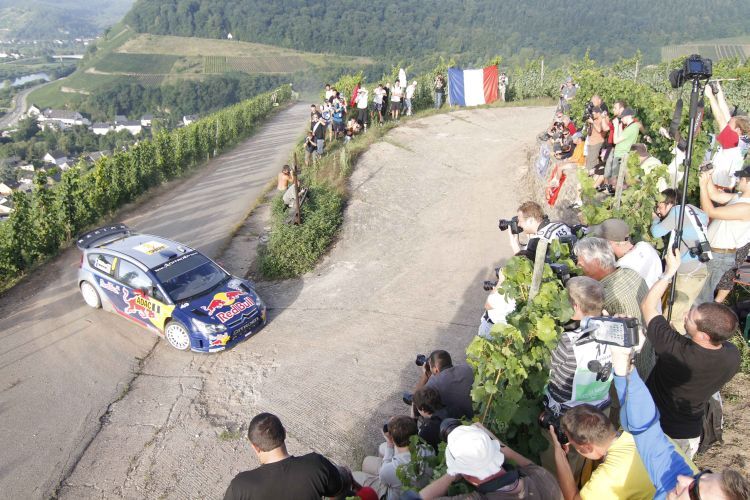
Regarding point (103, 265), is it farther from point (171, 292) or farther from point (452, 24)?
point (452, 24)

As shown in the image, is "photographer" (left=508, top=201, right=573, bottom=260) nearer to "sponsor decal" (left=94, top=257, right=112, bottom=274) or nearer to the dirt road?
the dirt road

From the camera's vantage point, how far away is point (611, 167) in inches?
400

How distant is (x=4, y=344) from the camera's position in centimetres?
985

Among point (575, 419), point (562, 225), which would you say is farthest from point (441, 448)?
point (562, 225)

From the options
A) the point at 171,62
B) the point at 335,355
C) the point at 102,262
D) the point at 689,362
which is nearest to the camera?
the point at 689,362

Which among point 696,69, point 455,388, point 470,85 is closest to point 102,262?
point 455,388

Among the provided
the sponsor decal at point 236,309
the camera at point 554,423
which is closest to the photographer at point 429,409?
the camera at point 554,423

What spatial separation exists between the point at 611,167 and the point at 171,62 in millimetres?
126280

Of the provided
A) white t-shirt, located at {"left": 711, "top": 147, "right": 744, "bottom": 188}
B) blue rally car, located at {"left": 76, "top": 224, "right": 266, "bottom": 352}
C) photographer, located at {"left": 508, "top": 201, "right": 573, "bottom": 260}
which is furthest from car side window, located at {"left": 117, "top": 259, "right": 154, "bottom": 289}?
white t-shirt, located at {"left": 711, "top": 147, "right": 744, "bottom": 188}

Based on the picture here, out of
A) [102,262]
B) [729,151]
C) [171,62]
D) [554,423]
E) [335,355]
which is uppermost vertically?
[171,62]

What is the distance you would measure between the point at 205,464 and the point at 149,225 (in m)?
10.5

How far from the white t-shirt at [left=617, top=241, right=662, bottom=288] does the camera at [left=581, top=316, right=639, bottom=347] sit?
1.92 metres

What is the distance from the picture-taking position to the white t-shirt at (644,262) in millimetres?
5381

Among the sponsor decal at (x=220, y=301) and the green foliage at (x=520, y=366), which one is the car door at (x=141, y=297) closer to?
the sponsor decal at (x=220, y=301)
